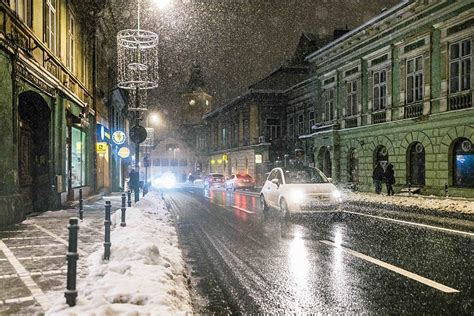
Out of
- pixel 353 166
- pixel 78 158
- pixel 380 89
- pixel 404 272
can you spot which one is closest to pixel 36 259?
pixel 404 272

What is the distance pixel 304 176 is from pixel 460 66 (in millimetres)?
12154

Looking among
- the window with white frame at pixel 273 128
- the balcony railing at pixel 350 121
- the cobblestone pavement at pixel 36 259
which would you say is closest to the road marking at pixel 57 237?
the cobblestone pavement at pixel 36 259

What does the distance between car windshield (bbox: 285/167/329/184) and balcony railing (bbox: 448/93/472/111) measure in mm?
10460

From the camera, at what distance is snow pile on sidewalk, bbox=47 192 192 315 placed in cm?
489

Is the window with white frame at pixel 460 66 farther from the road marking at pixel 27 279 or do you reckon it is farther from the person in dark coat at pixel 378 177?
the road marking at pixel 27 279

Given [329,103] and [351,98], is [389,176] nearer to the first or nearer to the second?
[351,98]

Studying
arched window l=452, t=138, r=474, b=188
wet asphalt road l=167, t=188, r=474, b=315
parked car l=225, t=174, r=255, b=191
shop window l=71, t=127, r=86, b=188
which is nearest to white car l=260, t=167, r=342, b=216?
wet asphalt road l=167, t=188, r=474, b=315

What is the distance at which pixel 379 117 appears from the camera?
29203 mm

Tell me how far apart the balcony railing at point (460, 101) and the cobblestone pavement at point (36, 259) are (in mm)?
17142

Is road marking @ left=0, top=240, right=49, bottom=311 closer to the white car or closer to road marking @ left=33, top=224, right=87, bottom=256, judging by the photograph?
road marking @ left=33, top=224, right=87, bottom=256

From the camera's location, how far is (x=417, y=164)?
1009 inches

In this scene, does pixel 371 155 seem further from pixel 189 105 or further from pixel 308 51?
pixel 189 105

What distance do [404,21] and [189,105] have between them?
9226 cm

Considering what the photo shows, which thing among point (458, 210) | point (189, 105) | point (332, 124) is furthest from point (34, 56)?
point (189, 105)
